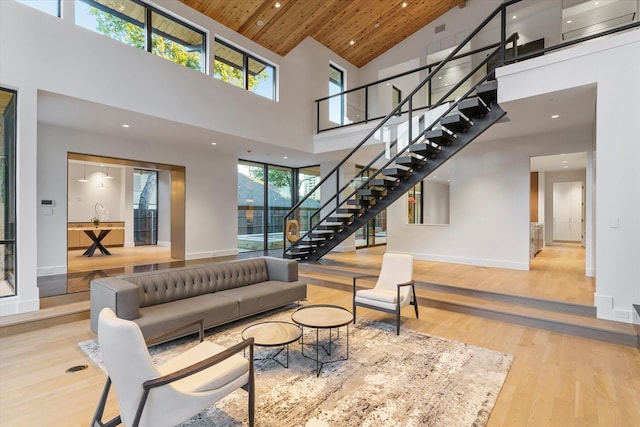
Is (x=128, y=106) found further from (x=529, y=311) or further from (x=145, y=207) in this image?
(x=145, y=207)

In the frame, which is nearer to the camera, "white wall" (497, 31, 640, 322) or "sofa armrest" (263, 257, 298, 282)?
"white wall" (497, 31, 640, 322)

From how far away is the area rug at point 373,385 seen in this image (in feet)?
7.38

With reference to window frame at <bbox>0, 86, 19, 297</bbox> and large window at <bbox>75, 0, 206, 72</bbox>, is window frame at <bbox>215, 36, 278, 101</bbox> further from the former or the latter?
window frame at <bbox>0, 86, 19, 297</bbox>

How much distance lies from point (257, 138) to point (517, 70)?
498cm

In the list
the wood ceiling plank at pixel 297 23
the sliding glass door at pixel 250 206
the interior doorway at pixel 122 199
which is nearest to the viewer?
the wood ceiling plank at pixel 297 23

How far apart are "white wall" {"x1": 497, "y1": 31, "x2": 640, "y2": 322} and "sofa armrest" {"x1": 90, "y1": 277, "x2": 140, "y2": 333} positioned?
5.34 m

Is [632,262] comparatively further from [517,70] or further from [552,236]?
[552,236]

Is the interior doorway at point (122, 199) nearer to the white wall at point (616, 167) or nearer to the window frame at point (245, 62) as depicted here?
the window frame at point (245, 62)

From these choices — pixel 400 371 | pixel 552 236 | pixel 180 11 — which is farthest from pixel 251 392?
pixel 552 236

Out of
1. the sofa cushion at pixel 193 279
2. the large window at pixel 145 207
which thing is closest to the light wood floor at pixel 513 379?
the sofa cushion at pixel 193 279

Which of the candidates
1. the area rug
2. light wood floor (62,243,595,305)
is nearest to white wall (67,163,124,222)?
light wood floor (62,243,595,305)

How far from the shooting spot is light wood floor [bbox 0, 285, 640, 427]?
2.29m

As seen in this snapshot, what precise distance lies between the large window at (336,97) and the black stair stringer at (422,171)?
12.6ft

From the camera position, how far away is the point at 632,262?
374 cm
